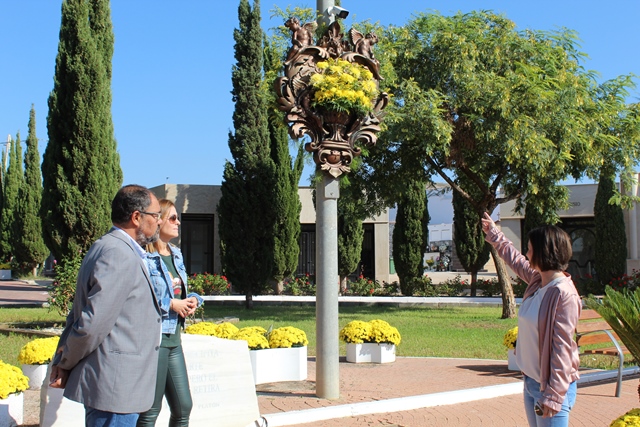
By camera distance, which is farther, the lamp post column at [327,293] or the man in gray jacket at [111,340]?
the lamp post column at [327,293]

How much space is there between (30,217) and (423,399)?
31017mm

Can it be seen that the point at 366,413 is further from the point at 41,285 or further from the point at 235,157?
the point at 41,285

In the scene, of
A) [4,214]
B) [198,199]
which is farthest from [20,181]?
[198,199]

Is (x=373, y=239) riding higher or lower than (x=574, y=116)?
lower

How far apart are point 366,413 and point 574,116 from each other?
1018cm

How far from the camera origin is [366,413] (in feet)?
21.5

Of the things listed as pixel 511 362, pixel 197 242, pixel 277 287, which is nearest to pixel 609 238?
pixel 277 287

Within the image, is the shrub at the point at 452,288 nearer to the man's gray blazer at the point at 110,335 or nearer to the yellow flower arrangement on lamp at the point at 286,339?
the yellow flower arrangement on lamp at the point at 286,339

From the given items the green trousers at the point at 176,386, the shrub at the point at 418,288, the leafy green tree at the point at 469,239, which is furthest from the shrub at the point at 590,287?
the green trousers at the point at 176,386

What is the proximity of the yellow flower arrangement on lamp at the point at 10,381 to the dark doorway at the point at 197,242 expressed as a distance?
19.8 m

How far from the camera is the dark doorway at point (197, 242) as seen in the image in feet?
84.4

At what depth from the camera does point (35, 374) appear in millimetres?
7336

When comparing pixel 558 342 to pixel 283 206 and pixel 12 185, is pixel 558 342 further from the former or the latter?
pixel 12 185

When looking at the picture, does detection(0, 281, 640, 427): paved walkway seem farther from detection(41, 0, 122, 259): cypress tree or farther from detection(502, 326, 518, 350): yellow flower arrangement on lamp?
detection(41, 0, 122, 259): cypress tree
